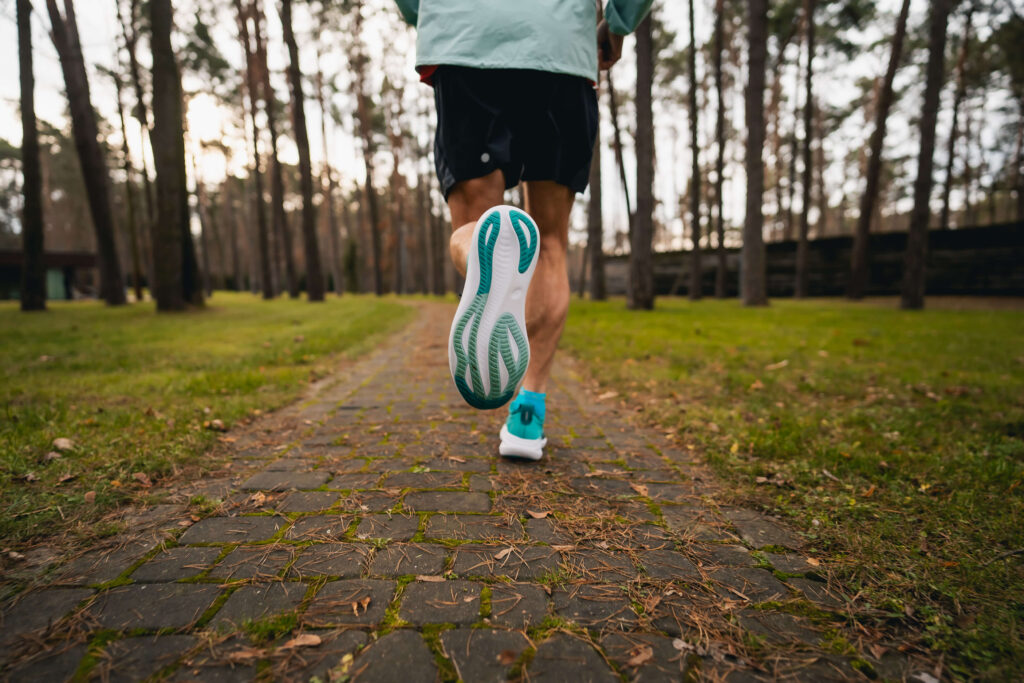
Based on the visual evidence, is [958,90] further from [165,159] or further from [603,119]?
[165,159]

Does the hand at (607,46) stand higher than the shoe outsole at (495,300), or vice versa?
the hand at (607,46)

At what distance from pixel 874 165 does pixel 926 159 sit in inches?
118

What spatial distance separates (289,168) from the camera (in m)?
32.4

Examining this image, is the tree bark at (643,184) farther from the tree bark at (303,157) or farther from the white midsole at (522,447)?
the tree bark at (303,157)

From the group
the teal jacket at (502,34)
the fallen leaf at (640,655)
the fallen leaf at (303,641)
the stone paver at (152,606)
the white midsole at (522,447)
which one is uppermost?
the teal jacket at (502,34)

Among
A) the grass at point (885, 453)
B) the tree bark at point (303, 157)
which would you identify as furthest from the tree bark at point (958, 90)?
the tree bark at point (303, 157)

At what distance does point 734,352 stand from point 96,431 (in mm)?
4905

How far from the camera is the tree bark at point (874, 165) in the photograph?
11.8m

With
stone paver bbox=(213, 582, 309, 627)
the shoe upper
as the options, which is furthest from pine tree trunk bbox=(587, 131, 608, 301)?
stone paver bbox=(213, 582, 309, 627)

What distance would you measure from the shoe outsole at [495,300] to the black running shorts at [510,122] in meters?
0.40

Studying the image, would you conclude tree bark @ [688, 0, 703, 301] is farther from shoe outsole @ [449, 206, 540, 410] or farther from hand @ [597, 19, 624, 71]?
shoe outsole @ [449, 206, 540, 410]

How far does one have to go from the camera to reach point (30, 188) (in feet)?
36.2

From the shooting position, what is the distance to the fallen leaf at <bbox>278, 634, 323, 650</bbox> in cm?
97

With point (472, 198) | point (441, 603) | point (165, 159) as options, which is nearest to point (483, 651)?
point (441, 603)
